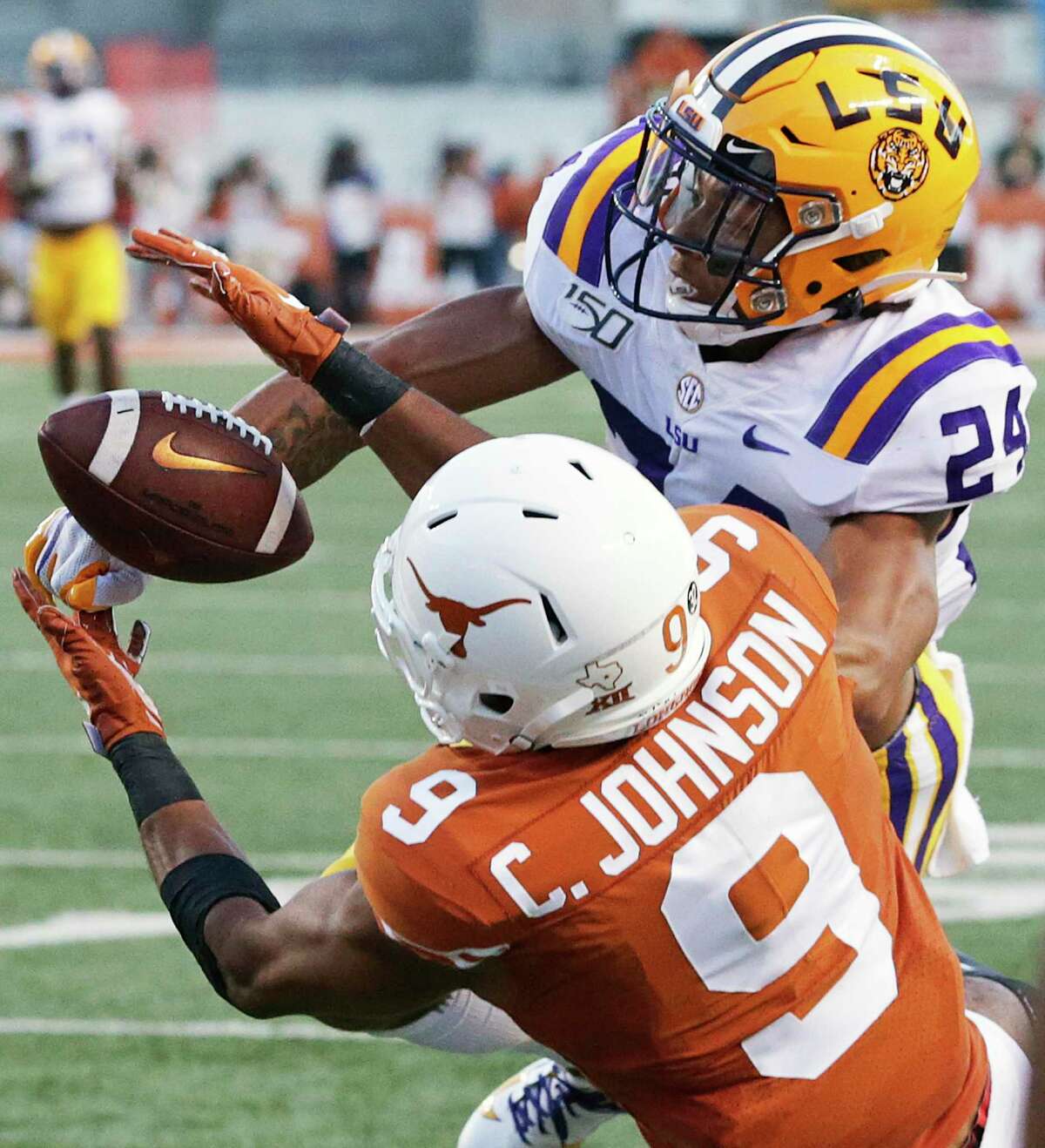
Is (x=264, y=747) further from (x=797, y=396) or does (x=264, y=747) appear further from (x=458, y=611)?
(x=458, y=611)

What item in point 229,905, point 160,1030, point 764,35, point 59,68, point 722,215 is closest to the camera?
point 229,905

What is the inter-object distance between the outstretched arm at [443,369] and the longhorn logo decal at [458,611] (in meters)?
1.11

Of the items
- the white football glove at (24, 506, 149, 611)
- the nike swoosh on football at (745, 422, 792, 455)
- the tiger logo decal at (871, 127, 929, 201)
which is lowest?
the white football glove at (24, 506, 149, 611)

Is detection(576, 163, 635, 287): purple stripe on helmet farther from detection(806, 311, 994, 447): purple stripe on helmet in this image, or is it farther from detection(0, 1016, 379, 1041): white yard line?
detection(0, 1016, 379, 1041): white yard line

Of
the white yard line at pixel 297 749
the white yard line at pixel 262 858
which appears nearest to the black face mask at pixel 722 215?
the white yard line at pixel 262 858

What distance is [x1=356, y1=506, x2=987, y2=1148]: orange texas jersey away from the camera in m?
2.17

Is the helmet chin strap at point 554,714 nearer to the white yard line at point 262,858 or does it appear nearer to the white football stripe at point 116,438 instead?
the white football stripe at point 116,438

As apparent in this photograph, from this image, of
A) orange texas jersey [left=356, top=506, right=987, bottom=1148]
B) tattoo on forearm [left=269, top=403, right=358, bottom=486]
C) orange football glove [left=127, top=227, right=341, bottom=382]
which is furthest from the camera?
tattoo on forearm [left=269, top=403, right=358, bottom=486]

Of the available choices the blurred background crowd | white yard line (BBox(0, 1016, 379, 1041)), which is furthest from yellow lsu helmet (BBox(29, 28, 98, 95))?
white yard line (BBox(0, 1016, 379, 1041))

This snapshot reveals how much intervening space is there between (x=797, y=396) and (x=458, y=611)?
2.93ft

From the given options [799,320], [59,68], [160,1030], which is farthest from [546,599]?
[59,68]

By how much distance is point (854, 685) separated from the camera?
8.41ft

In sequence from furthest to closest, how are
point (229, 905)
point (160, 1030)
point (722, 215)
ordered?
1. point (160, 1030)
2. point (722, 215)
3. point (229, 905)

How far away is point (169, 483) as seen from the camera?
282cm
